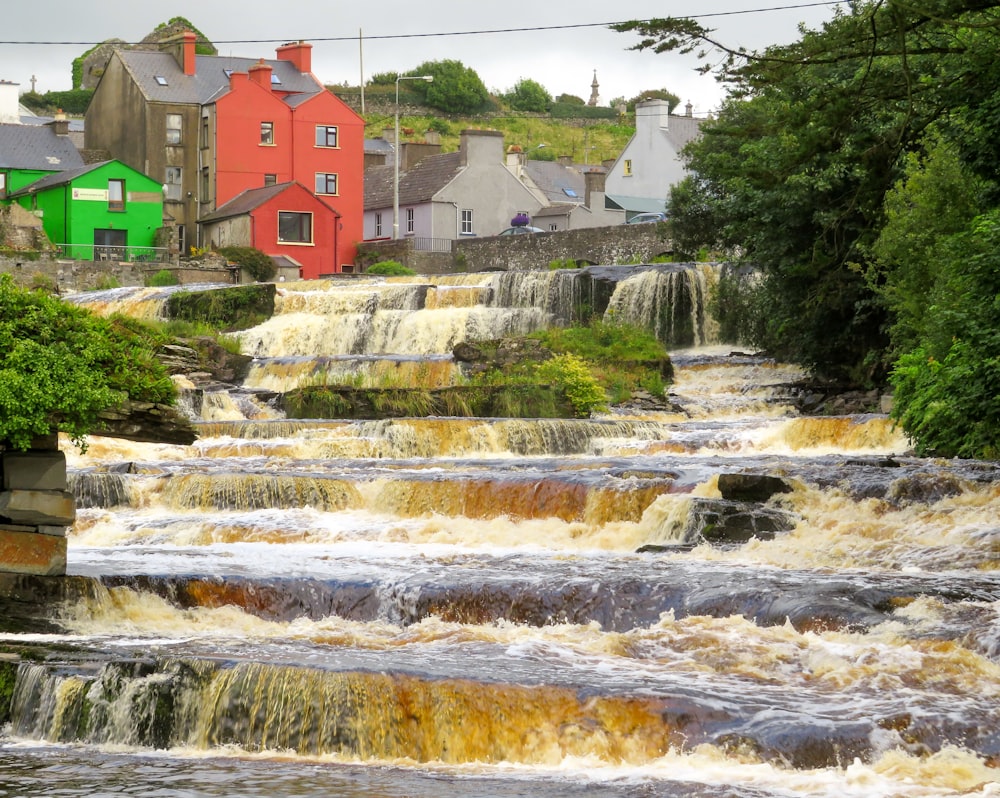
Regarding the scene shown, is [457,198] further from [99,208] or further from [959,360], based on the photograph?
[959,360]

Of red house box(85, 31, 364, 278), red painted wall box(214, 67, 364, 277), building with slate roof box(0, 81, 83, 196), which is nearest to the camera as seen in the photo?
red painted wall box(214, 67, 364, 277)

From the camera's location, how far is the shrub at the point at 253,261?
60.2 metres

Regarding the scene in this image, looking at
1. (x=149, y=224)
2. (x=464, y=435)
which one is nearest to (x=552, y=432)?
(x=464, y=435)

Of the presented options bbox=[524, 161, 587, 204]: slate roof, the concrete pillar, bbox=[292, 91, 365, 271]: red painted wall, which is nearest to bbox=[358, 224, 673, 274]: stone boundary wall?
bbox=[292, 91, 365, 271]: red painted wall

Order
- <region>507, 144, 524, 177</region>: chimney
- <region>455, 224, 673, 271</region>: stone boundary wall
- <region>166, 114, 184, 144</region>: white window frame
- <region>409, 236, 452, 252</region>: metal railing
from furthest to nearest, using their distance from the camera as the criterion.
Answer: <region>507, 144, 524, 177</region>: chimney → <region>409, 236, 452, 252</region>: metal railing → <region>166, 114, 184, 144</region>: white window frame → <region>455, 224, 673, 271</region>: stone boundary wall

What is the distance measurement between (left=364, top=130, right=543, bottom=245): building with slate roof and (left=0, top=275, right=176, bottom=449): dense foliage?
175 ft

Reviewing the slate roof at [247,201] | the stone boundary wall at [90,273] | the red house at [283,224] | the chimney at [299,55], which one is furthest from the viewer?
the chimney at [299,55]

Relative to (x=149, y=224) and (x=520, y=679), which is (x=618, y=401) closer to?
(x=520, y=679)

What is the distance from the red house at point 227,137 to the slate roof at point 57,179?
3.45 meters

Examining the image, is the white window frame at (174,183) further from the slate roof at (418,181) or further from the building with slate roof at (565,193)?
the building with slate roof at (565,193)

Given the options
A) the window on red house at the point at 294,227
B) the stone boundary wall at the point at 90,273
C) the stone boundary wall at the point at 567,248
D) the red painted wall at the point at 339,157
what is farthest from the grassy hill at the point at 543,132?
the stone boundary wall at the point at 90,273

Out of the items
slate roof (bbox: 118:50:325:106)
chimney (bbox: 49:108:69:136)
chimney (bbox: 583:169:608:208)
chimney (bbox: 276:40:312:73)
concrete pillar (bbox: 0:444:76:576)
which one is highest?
chimney (bbox: 276:40:312:73)

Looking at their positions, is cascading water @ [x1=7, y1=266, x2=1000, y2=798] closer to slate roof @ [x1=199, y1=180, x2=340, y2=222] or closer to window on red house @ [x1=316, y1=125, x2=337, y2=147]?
slate roof @ [x1=199, y1=180, x2=340, y2=222]

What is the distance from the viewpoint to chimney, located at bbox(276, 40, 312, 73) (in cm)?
7231
